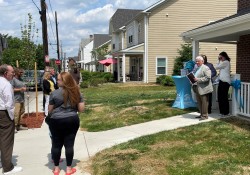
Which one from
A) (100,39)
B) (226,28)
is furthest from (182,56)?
(100,39)

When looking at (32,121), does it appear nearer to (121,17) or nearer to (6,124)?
(6,124)

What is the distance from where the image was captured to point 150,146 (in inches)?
263

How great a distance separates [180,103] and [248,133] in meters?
4.05

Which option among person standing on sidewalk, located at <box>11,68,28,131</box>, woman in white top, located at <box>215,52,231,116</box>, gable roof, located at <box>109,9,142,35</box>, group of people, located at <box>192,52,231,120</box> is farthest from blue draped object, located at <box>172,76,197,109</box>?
gable roof, located at <box>109,9,142,35</box>

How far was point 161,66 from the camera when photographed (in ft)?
93.7

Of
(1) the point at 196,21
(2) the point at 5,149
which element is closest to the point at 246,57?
(2) the point at 5,149

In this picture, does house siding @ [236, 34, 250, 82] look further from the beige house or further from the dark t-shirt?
the beige house

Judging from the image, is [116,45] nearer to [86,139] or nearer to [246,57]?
[246,57]

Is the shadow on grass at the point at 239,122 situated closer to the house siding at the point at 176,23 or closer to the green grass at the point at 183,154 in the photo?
the green grass at the point at 183,154

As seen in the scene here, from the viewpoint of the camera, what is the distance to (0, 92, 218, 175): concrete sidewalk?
6.13 meters

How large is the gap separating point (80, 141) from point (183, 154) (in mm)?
2733

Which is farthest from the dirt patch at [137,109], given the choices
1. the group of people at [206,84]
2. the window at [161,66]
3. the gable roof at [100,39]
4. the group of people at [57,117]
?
the gable roof at [100,39]

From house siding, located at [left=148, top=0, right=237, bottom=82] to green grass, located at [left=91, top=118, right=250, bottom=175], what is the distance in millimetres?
20780

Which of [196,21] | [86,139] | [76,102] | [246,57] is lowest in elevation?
[86,139]
